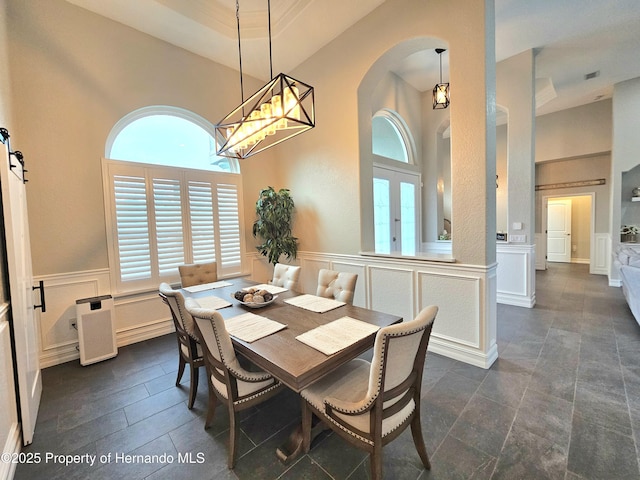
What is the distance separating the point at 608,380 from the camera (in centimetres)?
223

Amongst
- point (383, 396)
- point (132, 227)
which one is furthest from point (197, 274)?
point (383, 396)

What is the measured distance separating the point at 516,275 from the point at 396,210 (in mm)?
2198

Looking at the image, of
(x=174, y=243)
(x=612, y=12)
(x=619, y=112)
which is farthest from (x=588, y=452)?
(x=619, y=112)

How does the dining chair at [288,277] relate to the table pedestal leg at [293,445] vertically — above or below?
above

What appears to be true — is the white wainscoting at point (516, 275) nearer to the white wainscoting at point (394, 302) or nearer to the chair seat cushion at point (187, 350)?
the white wainscoting at point (394, 302)

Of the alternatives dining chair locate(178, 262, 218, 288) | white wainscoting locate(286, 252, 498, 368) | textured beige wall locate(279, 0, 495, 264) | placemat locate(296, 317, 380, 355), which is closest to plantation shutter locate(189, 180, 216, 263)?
dining chair locate(178, 262, 218, 288)

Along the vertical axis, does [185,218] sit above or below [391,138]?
below

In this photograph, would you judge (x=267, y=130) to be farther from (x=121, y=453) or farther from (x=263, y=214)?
(x=121, y=453)

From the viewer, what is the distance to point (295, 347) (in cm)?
148

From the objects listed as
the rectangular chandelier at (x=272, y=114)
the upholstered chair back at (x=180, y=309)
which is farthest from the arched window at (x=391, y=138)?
the upholstered chair back at (x=180, y=309)

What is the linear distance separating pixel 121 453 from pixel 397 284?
9.05 feet

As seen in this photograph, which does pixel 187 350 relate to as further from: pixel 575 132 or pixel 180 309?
pixel 575 132

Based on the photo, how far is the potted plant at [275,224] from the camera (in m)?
4.10

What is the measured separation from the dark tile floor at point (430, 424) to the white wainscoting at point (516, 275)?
47.9 inches
